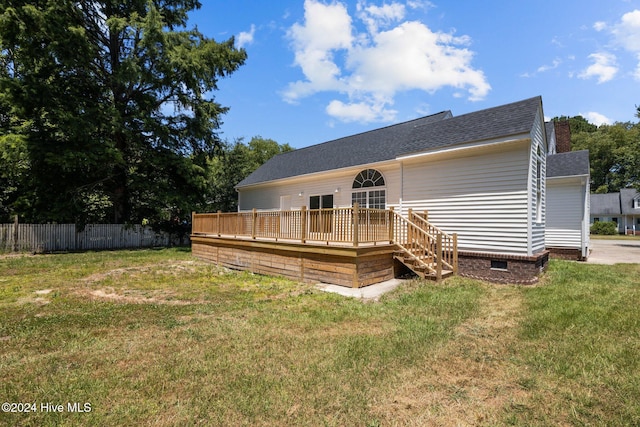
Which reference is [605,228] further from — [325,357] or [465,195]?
[325,357]

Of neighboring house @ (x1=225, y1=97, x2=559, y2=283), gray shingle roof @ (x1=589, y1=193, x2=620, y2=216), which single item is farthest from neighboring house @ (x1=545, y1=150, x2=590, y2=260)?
gray shingle roof @ (x1=589, y1=193, x2=620, y2=216)

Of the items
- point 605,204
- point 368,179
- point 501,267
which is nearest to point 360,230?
point 501,267

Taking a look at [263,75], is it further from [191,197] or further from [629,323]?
[629,323]

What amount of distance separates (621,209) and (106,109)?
52.4m

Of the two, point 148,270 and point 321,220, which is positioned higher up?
point 321,220

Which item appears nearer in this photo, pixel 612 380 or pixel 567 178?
pixel 612 380

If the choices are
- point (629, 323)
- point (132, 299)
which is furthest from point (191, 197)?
point (629, 323)

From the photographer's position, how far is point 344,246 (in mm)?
7301

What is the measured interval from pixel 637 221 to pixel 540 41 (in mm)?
41361

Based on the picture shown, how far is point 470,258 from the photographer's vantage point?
8.43 meters

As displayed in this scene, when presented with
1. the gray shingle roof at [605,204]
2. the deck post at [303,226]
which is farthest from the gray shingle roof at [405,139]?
the gray shingle roof at [605,204]

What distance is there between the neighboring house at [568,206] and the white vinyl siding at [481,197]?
623 centimetres

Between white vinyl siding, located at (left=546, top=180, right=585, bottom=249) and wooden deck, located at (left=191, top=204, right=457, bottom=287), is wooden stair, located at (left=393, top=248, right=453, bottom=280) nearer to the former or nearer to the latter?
wooden deck, located at (left=191, top=204, right=457, bottom=287)

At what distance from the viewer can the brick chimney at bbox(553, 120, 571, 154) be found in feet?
53.1
